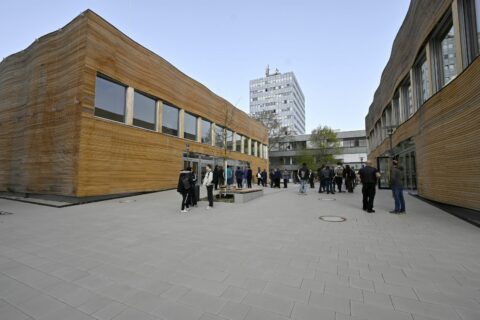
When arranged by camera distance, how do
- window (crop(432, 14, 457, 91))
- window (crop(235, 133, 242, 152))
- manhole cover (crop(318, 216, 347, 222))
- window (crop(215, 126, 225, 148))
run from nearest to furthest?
manhole cover (crop(318, 216, 347, 222))
window (crop(432, 14, 457, 91))
window (crop(215, 126, 225, 148))
window (crop(235, 133, 242, 152))

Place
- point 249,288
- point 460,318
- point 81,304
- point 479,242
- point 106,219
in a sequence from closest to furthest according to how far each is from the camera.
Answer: point 460,318
point 81,304
point 249,288
point 479,242
point 106,219

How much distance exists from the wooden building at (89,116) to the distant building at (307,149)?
121 feet

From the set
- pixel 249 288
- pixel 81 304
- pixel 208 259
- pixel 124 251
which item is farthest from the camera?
pixel 124 251

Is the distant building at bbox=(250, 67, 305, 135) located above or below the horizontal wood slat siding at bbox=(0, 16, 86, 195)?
above

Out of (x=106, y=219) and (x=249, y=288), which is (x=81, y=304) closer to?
(x=249, y=288)

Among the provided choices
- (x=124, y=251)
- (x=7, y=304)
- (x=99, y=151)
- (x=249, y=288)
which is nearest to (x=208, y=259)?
(x=249, y=288)

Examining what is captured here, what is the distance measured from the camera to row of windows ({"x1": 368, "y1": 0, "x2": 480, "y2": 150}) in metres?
7.61

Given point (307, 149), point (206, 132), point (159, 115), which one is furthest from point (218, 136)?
point (307, 149)

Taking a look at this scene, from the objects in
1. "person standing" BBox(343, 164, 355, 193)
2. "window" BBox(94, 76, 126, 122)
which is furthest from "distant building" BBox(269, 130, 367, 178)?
"window" BBox(94, 76, 126, 122)

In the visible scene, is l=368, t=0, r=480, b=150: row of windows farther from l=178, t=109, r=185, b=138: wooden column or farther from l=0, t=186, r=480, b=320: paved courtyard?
l=178, t=109, r=185, b=138: wooden column

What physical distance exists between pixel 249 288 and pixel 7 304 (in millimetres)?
2818

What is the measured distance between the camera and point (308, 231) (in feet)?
19.0

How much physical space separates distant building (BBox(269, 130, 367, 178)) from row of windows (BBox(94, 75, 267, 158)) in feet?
106

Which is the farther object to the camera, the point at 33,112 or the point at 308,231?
the point at 33,112
